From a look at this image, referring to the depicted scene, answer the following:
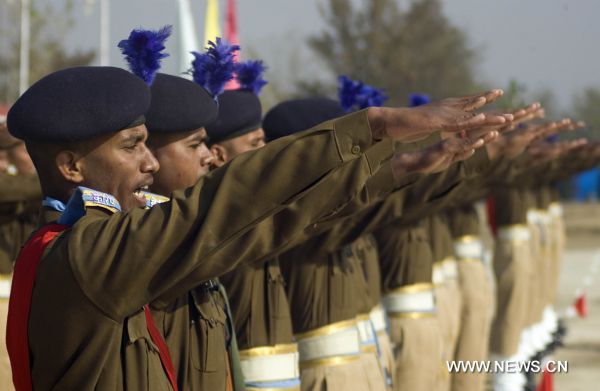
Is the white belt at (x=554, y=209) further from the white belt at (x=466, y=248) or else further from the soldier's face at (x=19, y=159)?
the soldier's face at (x=19, y=159)

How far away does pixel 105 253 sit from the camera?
9.80ft

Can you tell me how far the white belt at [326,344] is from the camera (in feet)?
18.3

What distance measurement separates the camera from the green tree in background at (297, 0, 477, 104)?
4328 centimetres

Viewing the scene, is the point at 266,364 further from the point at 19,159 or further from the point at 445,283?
the point at 445,283

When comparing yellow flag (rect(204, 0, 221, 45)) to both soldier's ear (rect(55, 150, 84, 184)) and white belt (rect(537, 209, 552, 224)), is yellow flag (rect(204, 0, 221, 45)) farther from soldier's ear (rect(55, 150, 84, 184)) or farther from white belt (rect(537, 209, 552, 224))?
soldier's ear (rect(55, 150, 84, 184))

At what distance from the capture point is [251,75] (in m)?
5.79

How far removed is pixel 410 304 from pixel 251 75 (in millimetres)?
2351

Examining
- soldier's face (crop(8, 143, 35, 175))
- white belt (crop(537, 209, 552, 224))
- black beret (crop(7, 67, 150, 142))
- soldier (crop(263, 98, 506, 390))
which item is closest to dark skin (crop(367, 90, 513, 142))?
black beret (crop(7, 67, 150, 142))

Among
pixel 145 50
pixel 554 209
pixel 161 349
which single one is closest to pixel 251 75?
pixel 145 50

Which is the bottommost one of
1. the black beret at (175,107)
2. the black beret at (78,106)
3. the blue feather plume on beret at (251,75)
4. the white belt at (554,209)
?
the black beret at (78,106)

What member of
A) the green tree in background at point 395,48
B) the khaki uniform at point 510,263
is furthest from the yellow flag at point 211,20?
the green tree in background at point 395,48

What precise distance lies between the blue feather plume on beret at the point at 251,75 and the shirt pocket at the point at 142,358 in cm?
263

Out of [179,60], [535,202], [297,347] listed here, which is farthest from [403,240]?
[535,202]

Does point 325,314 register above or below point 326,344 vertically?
above
